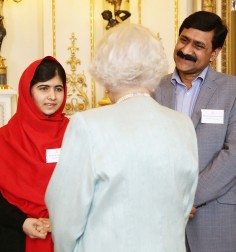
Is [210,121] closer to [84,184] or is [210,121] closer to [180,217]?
[180,217]

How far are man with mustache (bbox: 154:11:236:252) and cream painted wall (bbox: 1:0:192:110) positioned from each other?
2811 millimetres

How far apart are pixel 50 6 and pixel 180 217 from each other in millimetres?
4118

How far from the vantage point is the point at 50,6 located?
5.09 metres

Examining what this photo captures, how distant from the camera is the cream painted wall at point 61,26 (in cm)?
511

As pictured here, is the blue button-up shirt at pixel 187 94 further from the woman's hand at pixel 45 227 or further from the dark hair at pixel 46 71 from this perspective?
the woman's hand at pixel 45 227

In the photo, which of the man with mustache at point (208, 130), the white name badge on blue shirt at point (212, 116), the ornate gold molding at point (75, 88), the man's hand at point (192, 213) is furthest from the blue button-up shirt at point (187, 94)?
the ornate gold molding at point (75, 88)

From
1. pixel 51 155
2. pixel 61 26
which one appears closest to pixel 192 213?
pixel 51 155

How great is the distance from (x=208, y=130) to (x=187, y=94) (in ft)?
0.83

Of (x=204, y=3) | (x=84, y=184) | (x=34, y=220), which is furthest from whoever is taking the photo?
(x=204, y=3)

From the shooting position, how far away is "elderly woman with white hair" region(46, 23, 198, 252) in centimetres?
127

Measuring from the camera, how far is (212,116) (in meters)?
2.15

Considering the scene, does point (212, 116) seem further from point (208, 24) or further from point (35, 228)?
point (35, 228)

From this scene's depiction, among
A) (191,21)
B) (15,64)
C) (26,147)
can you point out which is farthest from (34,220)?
(15,64)

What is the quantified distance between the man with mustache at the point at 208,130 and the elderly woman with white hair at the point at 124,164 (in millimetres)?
739
